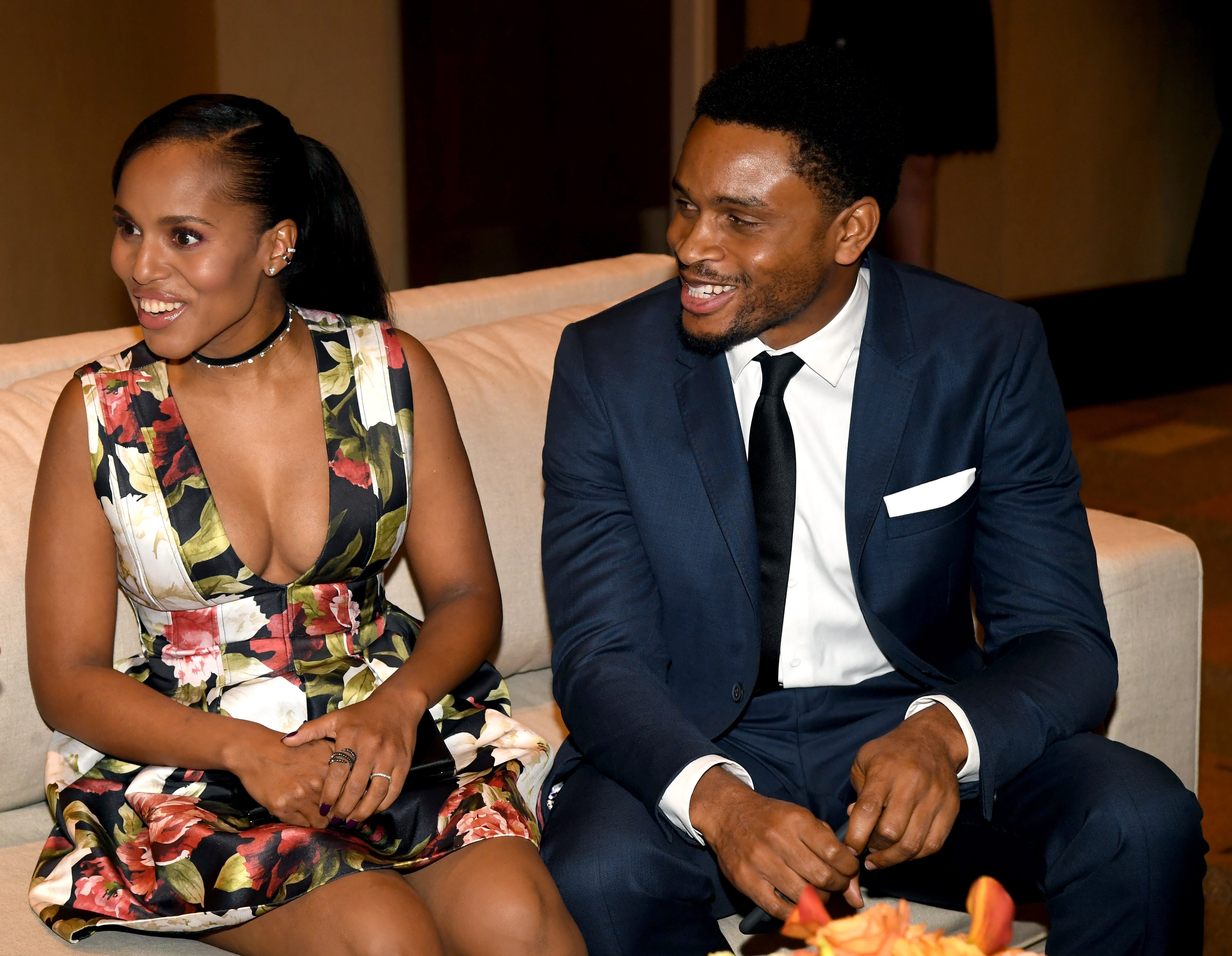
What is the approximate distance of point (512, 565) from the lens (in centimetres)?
224

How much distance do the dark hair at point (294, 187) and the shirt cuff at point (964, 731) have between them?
96cm

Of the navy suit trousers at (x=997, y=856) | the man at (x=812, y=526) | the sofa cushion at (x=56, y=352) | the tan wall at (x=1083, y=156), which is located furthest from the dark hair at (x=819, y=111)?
the tan wall at (x=1083, y=156)

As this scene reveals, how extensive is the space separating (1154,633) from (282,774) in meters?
1.32

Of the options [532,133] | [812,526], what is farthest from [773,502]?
[532,133]

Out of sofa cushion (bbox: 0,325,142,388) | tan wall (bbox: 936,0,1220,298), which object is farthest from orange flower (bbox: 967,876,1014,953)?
tan wall (bbox: 936,0,1220,298)

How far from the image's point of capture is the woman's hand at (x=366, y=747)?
1.63 meters

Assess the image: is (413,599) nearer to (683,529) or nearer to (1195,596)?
(683,529)

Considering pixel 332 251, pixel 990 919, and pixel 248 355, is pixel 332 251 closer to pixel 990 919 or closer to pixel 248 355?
pixel 248 355

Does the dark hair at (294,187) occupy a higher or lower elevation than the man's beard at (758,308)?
higher

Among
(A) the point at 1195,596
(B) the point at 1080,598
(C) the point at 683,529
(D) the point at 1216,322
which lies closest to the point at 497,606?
(C) the point at 683,529

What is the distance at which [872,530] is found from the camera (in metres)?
1.80

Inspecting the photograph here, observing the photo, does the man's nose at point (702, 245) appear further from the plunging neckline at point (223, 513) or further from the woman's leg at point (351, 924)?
the woman's leg at point (351, 924)

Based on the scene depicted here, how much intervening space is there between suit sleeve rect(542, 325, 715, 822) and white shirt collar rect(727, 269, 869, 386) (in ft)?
0.65

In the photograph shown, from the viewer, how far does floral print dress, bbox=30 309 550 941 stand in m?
1.59
